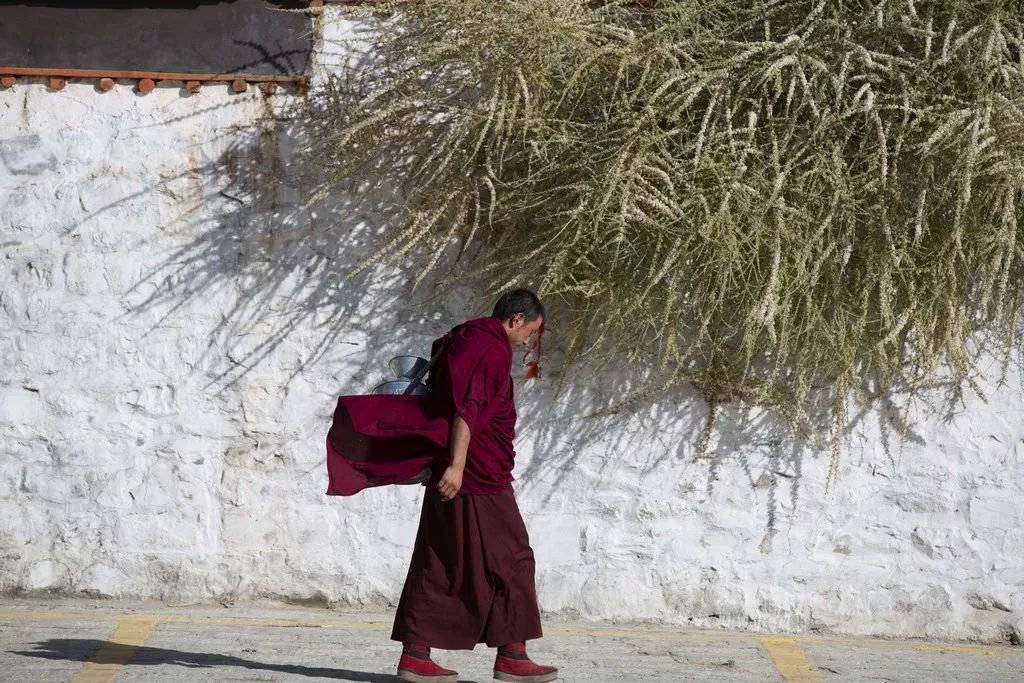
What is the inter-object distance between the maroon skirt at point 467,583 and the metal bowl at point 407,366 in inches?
15.8

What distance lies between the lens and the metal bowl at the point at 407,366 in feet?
13.8

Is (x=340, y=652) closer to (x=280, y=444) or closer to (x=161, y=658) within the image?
(x=161, y=658)

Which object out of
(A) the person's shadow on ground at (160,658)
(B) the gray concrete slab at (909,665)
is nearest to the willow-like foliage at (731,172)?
(B) the gray concrete slab at (909,665)

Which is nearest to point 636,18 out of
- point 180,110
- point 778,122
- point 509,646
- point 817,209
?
point 778,122

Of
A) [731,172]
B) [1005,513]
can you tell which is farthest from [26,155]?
[1005,513]

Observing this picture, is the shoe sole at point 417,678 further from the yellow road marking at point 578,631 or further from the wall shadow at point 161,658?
the yellow road marking at point 578,631

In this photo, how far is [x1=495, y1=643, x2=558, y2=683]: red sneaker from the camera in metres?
4.05

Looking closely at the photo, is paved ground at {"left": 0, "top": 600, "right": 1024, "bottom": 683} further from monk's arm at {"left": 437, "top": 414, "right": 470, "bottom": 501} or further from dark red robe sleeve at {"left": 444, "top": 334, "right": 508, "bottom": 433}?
dark red robe sleeve at {"left": 444, "top": 334, "right": 508, "bottom": 433}

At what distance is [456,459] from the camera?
3.90 meters

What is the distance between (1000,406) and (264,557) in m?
3.14

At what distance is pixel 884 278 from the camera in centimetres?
459

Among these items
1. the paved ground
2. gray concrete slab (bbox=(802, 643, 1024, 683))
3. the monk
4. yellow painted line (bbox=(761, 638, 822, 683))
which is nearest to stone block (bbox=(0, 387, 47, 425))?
the paved ground

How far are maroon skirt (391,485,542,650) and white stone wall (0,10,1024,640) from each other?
1.07 m

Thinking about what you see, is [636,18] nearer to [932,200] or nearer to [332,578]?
[932,200]
